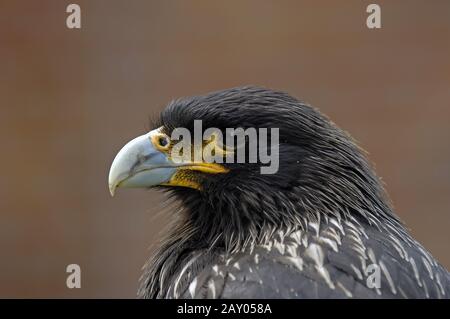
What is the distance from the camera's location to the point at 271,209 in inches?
143

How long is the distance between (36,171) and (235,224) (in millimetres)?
4612

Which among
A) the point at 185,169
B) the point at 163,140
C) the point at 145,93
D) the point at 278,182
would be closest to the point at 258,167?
the point at 278,182

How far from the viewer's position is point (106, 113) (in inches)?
314

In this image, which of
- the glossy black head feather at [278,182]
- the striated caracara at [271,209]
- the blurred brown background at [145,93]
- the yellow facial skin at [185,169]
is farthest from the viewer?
the blurred brown background at [145,93]

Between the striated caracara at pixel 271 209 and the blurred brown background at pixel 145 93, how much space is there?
12.9ft

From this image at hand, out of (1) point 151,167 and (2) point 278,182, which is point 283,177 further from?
(1) point 151,167

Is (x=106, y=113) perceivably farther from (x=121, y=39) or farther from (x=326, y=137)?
(x=326, y=137)

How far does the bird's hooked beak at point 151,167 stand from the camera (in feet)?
12.0

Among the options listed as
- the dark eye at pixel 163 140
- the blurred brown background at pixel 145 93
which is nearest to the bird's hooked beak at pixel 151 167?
the dark eye at pixel 163 140

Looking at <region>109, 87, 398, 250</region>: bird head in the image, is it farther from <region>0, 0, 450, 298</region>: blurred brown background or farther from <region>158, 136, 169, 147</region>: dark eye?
<region>0, 0, 450, 298</region>: blurred brown background

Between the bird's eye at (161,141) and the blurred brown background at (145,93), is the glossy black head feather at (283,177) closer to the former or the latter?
the bird's eye at (161,141)

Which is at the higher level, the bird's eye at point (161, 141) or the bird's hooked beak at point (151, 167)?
the bird's eye at point (161, 141)
